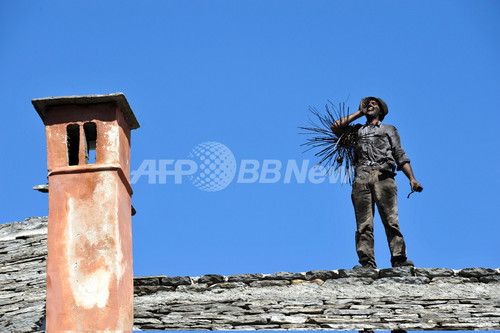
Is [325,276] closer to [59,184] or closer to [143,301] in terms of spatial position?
[143,301]

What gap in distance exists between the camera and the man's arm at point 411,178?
12156 mm

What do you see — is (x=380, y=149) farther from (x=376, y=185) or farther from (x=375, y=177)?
(x=376, y=185)

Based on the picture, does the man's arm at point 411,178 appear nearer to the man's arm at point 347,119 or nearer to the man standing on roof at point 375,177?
the man standing on roof at point 375,177

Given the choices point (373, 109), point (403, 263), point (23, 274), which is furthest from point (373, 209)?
point (23, 274)

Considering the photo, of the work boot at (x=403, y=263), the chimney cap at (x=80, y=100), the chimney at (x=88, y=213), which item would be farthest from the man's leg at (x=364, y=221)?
the chimney cap at (x=80, y=100)

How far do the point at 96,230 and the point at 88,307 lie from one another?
732mm

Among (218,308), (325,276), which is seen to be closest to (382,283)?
(325,276)

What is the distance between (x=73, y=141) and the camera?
10555mm

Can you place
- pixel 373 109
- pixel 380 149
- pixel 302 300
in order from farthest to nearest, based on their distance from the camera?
1. pixel 373 109
2. pixel 380 149
3. pixel 302 300

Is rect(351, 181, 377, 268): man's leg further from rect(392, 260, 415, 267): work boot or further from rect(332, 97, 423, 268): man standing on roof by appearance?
rect(392, 260, 415, 267): work boot

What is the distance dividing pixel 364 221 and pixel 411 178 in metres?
0.76

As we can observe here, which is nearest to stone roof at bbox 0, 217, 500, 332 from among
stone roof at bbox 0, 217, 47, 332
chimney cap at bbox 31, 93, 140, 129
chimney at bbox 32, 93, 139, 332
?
stone roof at bbox 0, 217, 47, 332

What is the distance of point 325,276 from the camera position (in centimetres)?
1107

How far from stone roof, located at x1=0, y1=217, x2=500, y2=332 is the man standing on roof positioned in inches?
27.3
